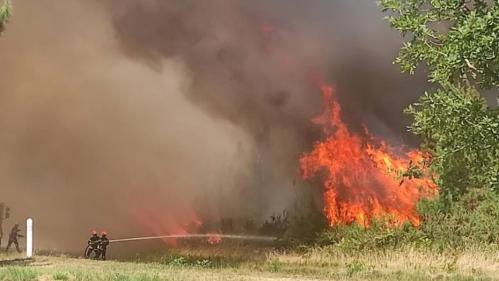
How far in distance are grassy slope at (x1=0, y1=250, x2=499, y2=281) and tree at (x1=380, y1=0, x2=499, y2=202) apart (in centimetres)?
522

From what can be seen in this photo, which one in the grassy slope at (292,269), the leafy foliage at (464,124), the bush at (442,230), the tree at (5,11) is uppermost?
the tree at (5,11)

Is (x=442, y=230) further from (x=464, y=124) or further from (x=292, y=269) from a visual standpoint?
(x=464, y=124)

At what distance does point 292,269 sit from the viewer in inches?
818

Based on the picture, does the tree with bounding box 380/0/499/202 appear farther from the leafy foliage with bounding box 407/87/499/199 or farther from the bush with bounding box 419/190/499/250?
the bush with bounding box 419/190/499/250

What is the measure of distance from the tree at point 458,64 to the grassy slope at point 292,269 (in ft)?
17.1

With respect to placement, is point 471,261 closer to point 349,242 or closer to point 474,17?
point 349,242

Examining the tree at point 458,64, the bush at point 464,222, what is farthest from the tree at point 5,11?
the bush at point 464,222

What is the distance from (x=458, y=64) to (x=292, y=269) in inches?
403

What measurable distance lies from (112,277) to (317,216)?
30.4 m

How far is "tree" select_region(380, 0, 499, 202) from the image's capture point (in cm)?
1255

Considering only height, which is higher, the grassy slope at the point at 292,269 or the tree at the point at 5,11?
the tree at the point at 5,11

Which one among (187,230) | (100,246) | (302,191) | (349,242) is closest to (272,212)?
(302,191)

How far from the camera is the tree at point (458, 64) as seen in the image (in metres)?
12.5

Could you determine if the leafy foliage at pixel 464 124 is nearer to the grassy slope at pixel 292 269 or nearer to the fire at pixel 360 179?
the grassy slope at pixel 292 269
